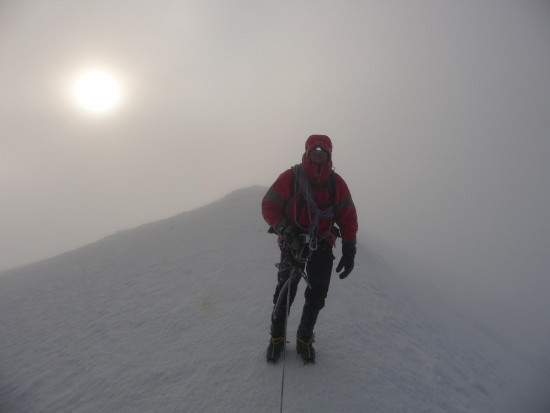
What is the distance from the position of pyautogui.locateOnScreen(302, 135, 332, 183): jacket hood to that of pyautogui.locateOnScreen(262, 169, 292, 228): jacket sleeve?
0.93 feet

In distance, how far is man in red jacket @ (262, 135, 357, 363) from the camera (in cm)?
432

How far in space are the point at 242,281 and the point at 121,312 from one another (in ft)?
9.42

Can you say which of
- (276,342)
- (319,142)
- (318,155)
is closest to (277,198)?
(318,155)

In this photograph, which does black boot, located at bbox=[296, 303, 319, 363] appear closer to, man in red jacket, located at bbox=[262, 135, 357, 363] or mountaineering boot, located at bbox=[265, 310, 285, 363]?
man in red jacket, located at bbox=[262, 135, 357, 363]

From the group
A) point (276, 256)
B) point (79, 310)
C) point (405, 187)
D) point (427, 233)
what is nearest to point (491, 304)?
point (276, 256)

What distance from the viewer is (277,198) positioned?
4.40m

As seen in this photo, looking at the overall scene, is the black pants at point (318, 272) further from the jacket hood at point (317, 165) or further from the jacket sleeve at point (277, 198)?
the jacket hood at point (317, 165)

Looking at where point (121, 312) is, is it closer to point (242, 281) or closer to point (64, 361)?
point (64, 361)

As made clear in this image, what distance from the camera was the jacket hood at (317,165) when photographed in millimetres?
4305

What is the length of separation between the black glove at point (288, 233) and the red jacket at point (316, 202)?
0.11 metres

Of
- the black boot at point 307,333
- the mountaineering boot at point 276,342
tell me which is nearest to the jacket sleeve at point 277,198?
the black boot at point 307,333

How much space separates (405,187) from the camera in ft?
392

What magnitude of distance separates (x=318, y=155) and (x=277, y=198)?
2.72 feet

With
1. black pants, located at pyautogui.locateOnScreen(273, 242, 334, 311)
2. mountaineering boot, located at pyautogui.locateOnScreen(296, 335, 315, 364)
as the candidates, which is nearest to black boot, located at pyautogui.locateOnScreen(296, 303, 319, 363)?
mountaineering boot, located at pyautogui.locateOnScreen(296, 335, 315, 364)
